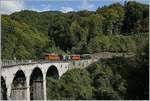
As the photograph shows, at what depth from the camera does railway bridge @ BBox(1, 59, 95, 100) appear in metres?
36.1

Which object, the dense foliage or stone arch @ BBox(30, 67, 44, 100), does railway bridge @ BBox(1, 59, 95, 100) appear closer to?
stone arch @ BBox(30, 67, 44, 100)

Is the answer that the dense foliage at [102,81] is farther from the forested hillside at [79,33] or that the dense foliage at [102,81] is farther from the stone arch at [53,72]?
the forested hillside at [79,33]

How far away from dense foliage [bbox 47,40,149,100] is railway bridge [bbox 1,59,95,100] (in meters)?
1.08

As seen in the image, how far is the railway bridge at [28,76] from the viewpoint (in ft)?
119

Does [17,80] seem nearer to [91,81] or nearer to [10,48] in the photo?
→ [91,81]

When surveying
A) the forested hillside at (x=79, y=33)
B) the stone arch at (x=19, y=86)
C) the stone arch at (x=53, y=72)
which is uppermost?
the forested hillside at (x=79, y=33)

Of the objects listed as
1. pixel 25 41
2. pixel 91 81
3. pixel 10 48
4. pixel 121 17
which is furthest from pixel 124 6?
pixel 91 81

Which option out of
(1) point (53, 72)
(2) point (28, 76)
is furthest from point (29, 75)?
(1) point (53, 72)

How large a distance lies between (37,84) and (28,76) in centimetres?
526

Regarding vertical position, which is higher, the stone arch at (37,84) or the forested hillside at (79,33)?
the forested hillside at (79,33)

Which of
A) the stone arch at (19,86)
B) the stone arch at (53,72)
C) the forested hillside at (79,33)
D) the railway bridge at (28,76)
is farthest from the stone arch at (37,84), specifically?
the forested hillside at (79,33)

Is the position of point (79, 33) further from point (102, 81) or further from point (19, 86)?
point (19, 86)

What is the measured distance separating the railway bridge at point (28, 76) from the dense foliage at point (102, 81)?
1076 mm

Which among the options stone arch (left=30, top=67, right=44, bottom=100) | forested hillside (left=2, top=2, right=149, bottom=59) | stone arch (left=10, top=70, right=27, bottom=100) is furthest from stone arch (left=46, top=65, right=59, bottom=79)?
stone arch (left=10, top=70, right=27, bottom=100)
